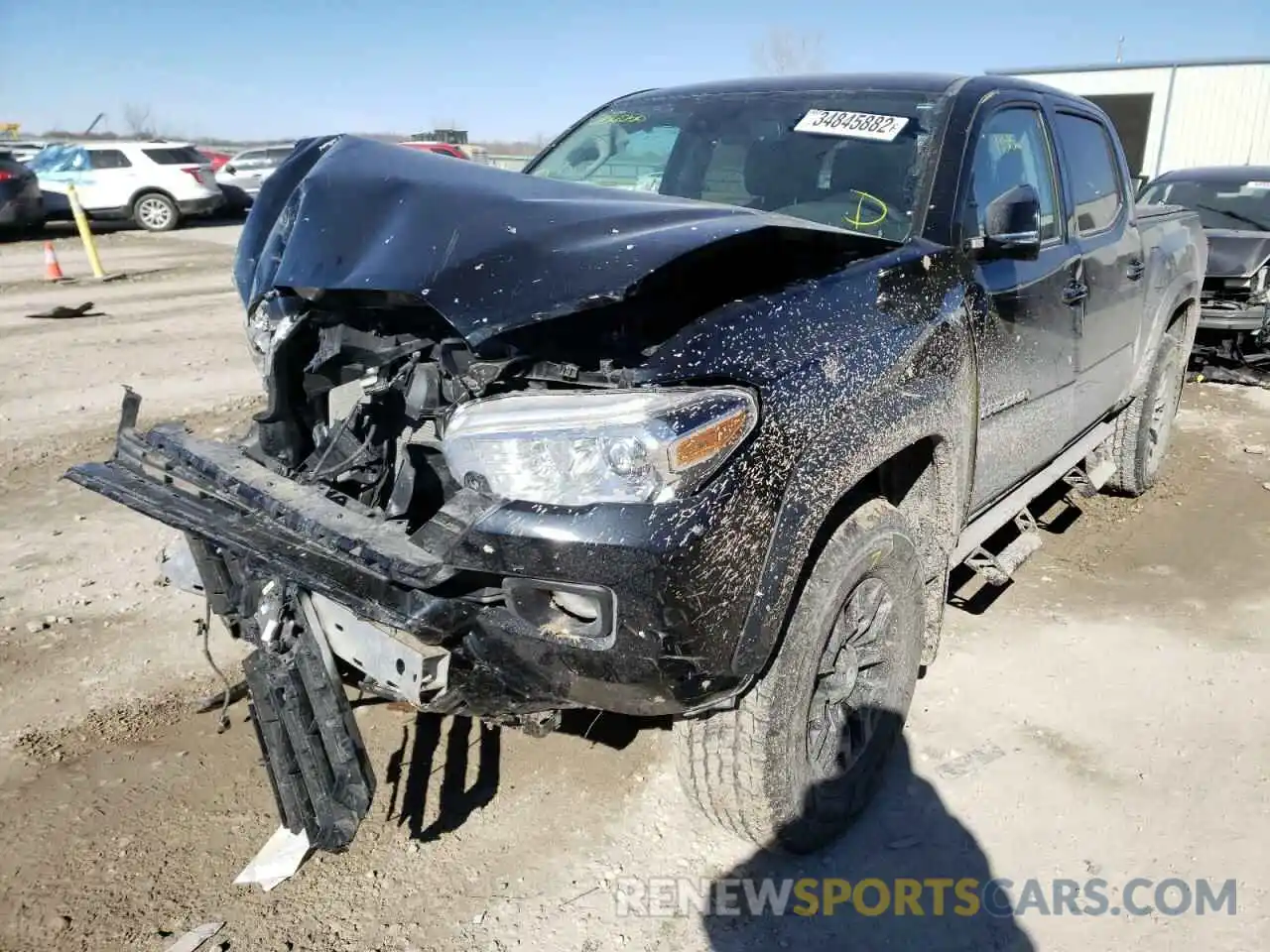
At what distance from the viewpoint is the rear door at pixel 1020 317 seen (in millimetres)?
2863

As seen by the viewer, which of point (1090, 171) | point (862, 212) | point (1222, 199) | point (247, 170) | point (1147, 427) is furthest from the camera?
point (247, 170)

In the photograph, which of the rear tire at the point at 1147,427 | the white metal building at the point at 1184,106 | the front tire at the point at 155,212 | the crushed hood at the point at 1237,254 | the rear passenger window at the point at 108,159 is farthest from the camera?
the white metal building at the point at 1184,106

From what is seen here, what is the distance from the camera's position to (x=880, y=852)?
102 inches

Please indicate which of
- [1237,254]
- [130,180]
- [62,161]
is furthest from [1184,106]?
[62,161]

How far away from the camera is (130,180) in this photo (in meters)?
17.7

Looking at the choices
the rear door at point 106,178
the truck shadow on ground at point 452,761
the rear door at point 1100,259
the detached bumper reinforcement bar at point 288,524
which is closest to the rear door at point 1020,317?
the rear door at point 1100,259

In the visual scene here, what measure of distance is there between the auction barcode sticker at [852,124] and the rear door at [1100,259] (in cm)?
102

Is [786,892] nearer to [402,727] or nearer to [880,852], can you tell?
[880,852]

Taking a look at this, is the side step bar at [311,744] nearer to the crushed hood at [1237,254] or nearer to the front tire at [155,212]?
the crushed hood at [1237,254]

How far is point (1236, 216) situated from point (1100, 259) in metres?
5.76

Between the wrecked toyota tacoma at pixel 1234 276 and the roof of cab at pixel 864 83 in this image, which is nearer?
the roof of cab at pixel 864 83

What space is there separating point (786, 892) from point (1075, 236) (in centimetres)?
262
